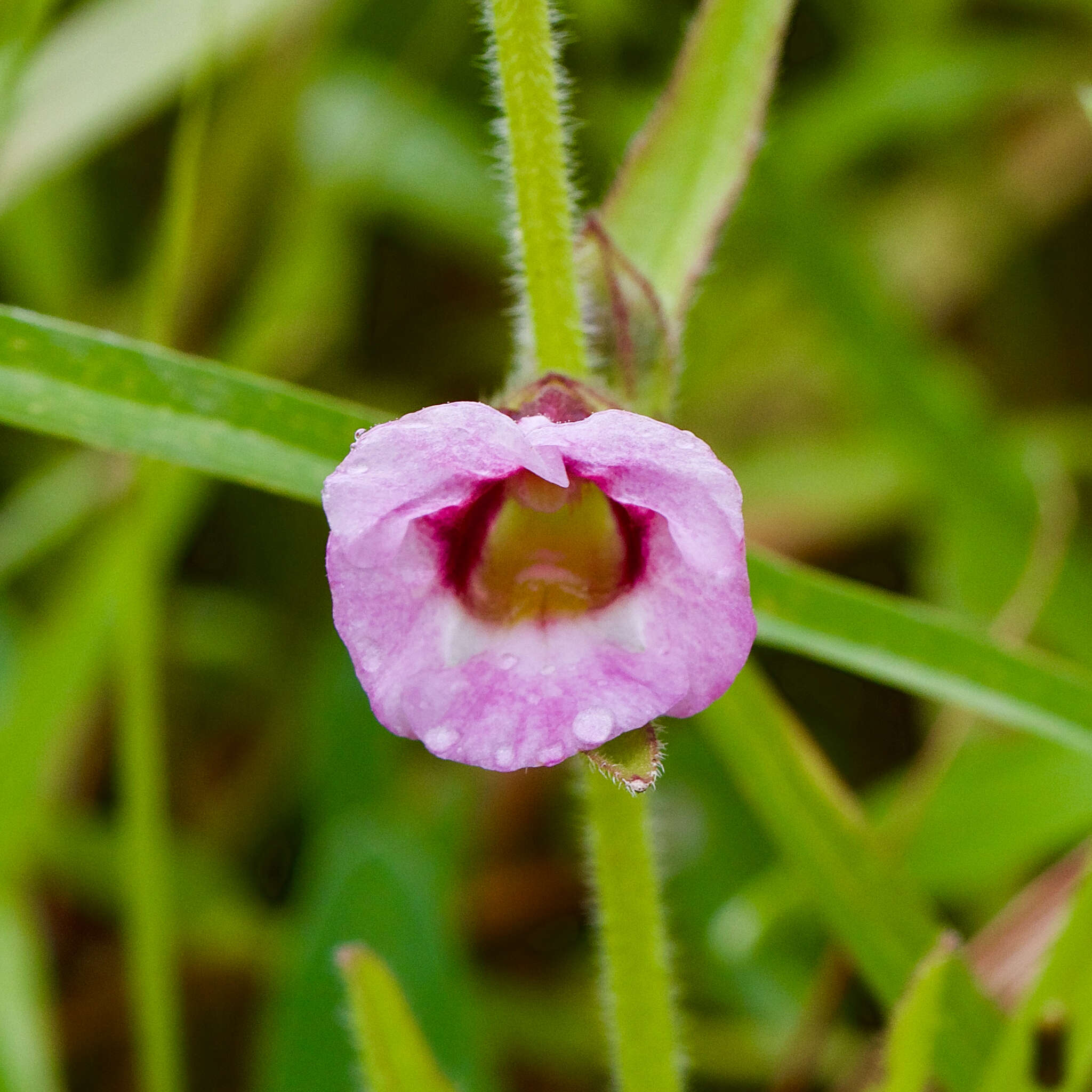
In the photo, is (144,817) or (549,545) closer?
(549,545)

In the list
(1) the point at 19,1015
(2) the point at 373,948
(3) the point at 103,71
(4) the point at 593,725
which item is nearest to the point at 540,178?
(4) the point at 593,725

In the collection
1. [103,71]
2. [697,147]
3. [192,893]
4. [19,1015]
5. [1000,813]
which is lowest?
[192,893]

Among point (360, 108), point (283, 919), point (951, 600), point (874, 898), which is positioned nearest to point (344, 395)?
point (360, 108)

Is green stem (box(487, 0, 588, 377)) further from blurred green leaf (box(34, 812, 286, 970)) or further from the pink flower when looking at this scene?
blurred green leaf (box(34, 812, 286, 970))

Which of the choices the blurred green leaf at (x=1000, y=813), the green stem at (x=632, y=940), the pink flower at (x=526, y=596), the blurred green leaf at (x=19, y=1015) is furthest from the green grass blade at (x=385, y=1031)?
the blurred green leaf at (x=1000, y=813)

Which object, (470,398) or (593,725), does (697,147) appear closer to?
(593,725)

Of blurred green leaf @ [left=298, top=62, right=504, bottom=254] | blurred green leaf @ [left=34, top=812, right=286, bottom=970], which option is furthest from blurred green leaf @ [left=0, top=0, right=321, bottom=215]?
blurred green leaf @ [left=34, top=812, right=286, bottom=970]

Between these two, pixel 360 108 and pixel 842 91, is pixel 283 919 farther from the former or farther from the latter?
pixel 842 91
